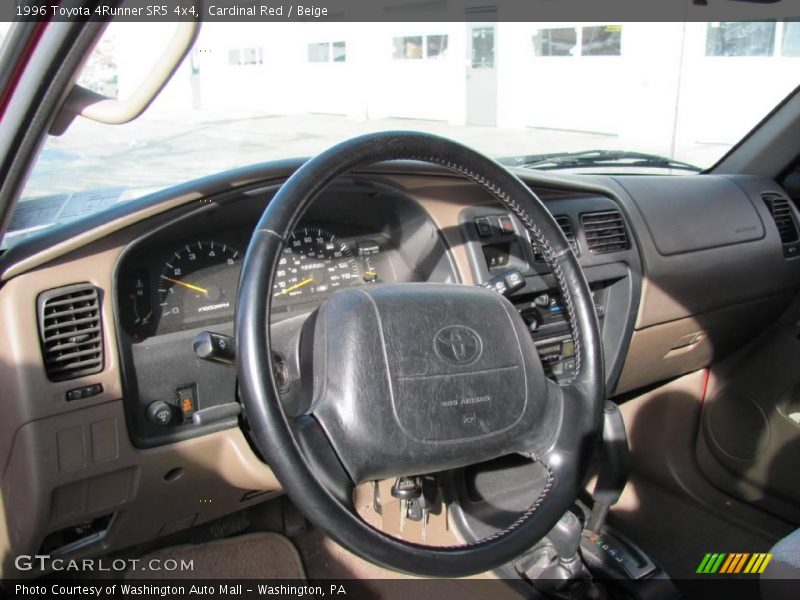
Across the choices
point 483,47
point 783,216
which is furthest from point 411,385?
point 483,47

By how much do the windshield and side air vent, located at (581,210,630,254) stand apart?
44 cm

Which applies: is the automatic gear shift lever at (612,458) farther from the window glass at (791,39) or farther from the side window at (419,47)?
the side window at (419,47)

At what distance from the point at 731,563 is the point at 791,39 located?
236 centimetres

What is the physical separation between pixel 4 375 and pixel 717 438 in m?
2.72

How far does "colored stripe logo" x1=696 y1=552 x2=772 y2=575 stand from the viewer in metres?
2.66

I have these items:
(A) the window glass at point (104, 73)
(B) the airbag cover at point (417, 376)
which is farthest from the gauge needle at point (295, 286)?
(A) the window glass at point (104, 73)

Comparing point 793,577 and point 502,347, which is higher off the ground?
point 502,347

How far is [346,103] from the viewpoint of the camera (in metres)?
3.28

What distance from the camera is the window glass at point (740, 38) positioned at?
12.7 feet

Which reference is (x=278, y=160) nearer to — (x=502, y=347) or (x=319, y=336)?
(x=319, y=336)

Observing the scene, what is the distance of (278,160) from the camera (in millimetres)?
1921

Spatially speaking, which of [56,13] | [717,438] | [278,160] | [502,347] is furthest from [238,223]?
[717,438]

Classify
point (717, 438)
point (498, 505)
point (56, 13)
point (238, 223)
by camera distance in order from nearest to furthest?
point (56, 13), point (238, 223), point (498, 505), point (717, 438)

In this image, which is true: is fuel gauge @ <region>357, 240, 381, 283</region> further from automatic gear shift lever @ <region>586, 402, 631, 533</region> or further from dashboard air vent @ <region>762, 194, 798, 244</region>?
dashboard air vent @ <region>762, 194, 798, 244</region>
